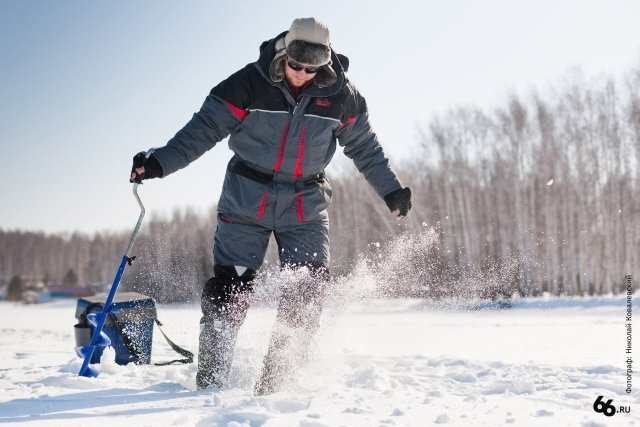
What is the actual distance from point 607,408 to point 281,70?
207cm

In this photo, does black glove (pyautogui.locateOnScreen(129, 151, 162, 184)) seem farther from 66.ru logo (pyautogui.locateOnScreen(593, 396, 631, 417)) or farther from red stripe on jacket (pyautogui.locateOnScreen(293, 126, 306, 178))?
66.ru logo (pyautogui.locateOnScreen(593, 396, 631, 417))

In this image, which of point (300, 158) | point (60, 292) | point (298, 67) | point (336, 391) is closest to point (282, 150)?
point (300, 158)

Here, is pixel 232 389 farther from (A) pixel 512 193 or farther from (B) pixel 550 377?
(A) pixel 512 193

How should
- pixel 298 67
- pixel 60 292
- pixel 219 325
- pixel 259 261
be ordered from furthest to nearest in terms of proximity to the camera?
pixel 60 292, pixel 259 261, pixel 219 325, pixel 298 67

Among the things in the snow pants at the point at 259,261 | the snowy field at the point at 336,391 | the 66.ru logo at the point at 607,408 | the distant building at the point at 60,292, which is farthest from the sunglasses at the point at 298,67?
the distant building at the point at 60,292

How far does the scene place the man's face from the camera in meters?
2.58

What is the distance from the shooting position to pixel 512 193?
1903cm

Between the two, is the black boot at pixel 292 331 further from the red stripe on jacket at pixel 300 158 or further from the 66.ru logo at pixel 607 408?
the 66.ru logo at pixel 607 408

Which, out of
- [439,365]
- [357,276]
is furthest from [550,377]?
[357,276]

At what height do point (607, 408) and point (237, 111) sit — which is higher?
point (237, 111)

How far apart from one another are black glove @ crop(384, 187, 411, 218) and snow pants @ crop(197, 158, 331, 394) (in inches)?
16.4

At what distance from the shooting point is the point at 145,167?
8.32 ft

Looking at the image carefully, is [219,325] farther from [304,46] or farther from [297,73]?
[304,46]

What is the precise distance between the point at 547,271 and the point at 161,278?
13.0 metres
